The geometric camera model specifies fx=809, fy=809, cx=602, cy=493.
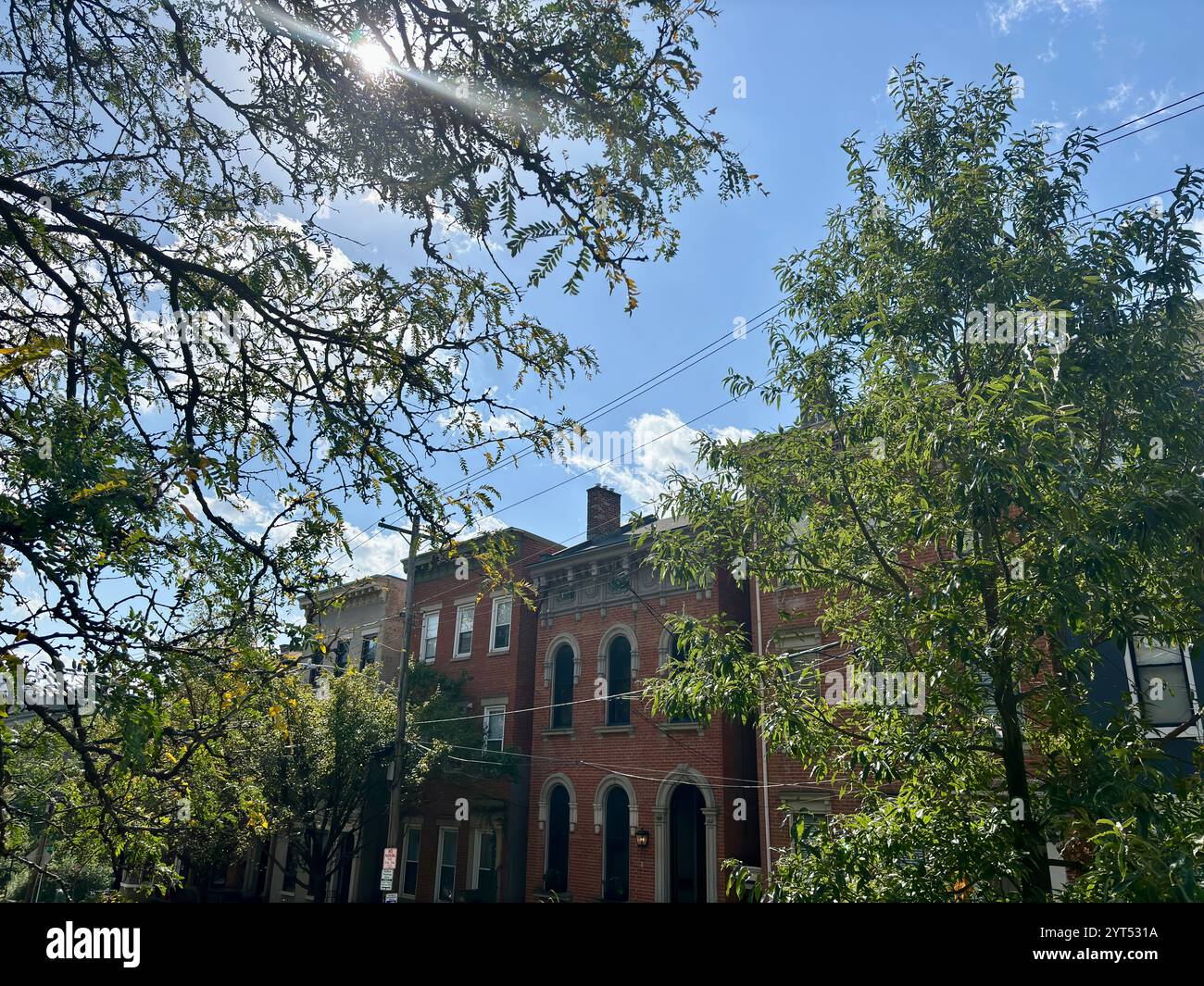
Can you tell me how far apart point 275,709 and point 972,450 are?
4924 mm

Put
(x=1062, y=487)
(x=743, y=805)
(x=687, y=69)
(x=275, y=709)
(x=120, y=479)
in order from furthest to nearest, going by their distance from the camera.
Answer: (x=743, y=805) → (x=1062, y=487) → (x=687, y=69) → (x=275, y=709) → (x=120, y=479)

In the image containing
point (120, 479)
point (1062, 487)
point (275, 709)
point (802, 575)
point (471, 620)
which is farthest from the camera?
point (471, 620)

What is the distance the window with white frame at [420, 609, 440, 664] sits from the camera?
30178mm

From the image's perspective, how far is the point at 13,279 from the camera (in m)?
5.79

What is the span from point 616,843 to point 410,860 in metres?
9.44

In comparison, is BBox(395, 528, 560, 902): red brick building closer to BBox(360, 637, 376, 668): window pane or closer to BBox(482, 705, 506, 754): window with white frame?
BBox(482, 705, 506, 754): window with white frame

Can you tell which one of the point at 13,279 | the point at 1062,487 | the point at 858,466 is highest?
the point at 13,279

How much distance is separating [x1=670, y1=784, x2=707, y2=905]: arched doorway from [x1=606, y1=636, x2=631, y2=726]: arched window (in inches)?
107

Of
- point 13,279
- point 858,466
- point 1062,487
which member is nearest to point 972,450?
point 1062,487

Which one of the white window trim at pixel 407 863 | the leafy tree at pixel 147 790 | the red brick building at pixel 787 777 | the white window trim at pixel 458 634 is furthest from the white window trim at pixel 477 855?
the leafy tree at pixel 147 790

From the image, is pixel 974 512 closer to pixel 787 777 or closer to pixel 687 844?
pixel 787 777

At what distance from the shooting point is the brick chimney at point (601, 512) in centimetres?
2734

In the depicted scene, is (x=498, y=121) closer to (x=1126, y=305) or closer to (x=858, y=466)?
(x=858, y=466)

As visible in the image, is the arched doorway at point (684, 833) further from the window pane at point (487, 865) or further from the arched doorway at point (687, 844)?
the window pane at point (487, 865)
